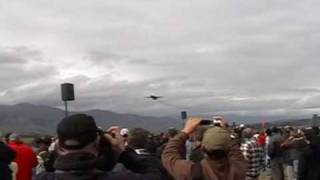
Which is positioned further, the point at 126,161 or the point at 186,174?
the point at 186,174

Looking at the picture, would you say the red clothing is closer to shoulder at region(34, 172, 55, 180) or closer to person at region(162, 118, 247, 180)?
person at region(162, 118, 247, 180)

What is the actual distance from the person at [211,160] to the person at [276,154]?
40.0ft

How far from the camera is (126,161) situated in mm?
3855

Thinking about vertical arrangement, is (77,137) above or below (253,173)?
above

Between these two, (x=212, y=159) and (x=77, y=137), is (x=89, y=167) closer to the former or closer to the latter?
(x=77, y=137)

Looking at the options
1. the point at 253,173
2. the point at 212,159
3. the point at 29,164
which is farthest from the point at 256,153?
the point at 212,159

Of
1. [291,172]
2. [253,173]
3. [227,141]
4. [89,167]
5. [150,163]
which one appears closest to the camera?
[89,167]

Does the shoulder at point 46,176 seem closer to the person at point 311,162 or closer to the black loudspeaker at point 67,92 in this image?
the person at point 311,162

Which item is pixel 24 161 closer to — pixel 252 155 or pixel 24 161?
pixel 24 161

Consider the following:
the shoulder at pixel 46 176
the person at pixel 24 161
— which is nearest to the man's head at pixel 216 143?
the shoulder at pixel 46 176

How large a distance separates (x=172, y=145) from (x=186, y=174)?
256 mm

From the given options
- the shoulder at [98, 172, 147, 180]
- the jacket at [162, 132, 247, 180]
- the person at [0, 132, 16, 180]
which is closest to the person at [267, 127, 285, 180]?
the person at [0, 132, 16, 180]

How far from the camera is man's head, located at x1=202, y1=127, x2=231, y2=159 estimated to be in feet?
18.0

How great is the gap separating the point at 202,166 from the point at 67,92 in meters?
9.39
